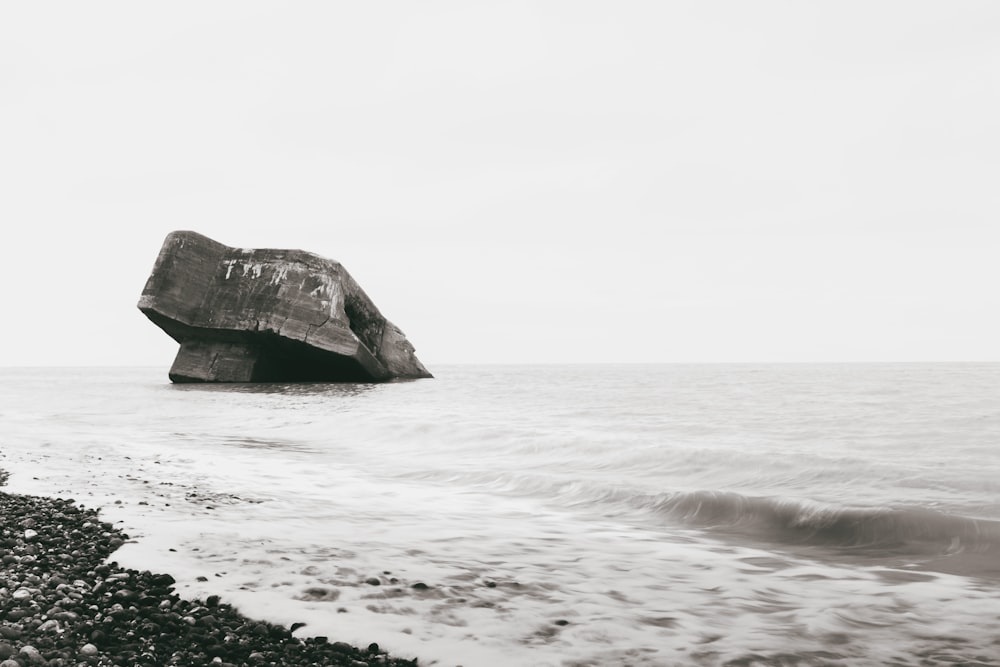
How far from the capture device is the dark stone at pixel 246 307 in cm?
2741

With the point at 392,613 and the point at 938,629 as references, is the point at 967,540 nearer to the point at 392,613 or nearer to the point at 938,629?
the point at 938,629

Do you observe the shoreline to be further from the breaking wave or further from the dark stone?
the dark stone

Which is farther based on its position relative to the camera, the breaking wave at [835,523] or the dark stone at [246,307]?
the dark stone at [246,307]

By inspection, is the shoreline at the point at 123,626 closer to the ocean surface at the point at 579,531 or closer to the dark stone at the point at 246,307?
the ocean surface at the point at 579,531

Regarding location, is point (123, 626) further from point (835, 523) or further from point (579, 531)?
point (835, 523)

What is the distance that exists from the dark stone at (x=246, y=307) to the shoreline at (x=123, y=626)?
23711 mm

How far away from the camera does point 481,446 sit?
1160 cm

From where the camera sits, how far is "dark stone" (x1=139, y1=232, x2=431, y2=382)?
89.9ft

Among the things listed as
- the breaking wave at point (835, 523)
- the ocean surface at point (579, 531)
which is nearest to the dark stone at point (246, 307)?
the ocean surface at point (579, 531)

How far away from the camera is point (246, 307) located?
2773cm

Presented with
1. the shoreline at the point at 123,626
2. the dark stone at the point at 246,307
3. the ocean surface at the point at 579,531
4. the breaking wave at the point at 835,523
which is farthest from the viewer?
the dark stone at the point at 246,307

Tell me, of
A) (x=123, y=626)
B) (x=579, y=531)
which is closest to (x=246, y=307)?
(x=579, y=531)

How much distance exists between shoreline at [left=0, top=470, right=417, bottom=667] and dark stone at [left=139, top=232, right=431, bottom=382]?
23711mm

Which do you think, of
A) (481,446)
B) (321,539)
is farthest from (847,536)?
(481,446)
